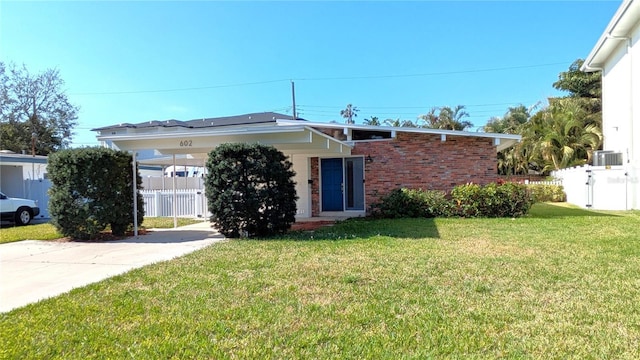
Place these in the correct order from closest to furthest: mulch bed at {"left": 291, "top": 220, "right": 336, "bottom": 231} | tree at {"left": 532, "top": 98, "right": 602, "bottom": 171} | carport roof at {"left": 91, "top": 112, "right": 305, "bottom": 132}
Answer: mulch bed at {"left": 291, "top": 220, "right": 336, "bottom": 231} → carport roof at {"left": 91, "top": 112, "right": 305, "bottom": 132} → tree at {"left": 532, "top": 98, "right": 602, "bottom": 171}

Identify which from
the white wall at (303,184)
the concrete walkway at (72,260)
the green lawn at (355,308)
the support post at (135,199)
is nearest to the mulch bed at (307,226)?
the concrete walkway at (72,260)

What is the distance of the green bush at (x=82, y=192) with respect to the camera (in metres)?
8.58

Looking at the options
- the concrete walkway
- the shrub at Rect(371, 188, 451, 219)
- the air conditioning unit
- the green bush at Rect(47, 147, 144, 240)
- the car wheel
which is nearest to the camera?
the concrete walkway

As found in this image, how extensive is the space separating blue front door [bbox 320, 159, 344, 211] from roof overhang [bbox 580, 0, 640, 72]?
11719mm

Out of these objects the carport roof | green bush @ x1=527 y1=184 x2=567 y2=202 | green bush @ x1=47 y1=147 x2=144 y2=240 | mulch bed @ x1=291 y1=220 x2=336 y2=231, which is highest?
the carport roof

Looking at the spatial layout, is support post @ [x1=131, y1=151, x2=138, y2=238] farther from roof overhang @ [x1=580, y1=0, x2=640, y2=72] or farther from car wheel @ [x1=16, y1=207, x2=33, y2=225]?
roof overhang @ [x1=580, y1=0, x2=640, y2=72]

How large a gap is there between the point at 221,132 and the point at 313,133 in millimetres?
2130

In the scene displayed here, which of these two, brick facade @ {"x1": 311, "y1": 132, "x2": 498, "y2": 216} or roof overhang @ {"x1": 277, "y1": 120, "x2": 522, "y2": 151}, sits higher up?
roof overhang @ {"x1": 277, "y1": 120, "x2": 522, "y2": 151}

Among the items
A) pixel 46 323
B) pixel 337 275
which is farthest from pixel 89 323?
pixel 337 275

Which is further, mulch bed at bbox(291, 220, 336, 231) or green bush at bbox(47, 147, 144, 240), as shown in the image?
mulch bed at bbox(291, 220, 336, 231)

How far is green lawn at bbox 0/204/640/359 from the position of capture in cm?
310

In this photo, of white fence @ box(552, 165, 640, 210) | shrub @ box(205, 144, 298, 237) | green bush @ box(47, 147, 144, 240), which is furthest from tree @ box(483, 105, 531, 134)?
green bush @ box(47, 147, 144, 240)

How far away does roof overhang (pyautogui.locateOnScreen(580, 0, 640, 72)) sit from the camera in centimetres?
1373

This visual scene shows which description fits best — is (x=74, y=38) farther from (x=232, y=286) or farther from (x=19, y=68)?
(x=19, y=68)
